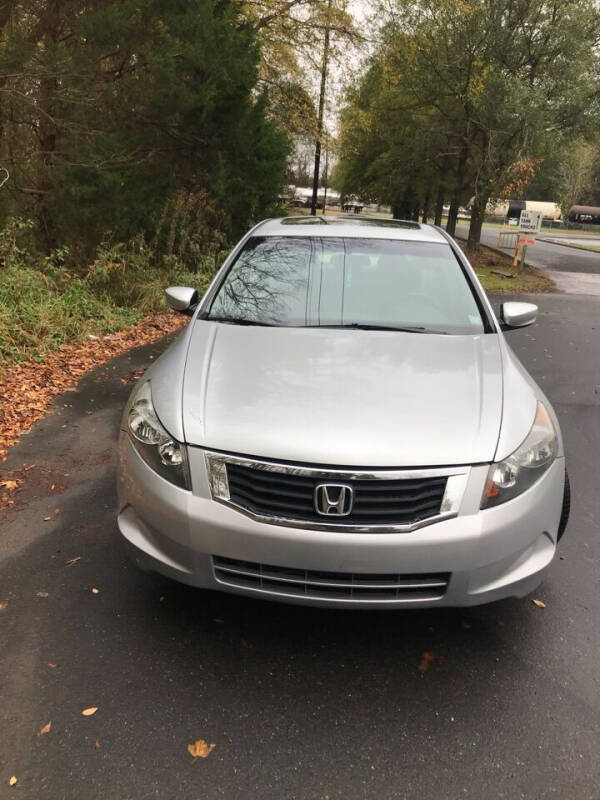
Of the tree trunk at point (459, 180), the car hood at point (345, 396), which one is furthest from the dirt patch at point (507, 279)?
the car hood at point (345, 396)

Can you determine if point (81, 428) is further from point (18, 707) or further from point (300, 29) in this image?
point (300, 29)

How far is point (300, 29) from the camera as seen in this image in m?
16.0

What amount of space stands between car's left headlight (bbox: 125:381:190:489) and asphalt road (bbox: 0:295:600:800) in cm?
76

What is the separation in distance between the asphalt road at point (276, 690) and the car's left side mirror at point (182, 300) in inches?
57.4

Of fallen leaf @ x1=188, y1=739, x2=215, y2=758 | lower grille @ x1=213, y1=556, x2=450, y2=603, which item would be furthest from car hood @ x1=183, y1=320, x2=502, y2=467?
fallen leaf @ x1=188, y1=739, x2=215, y2=758

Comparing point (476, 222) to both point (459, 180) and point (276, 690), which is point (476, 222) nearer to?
point (459, 180)

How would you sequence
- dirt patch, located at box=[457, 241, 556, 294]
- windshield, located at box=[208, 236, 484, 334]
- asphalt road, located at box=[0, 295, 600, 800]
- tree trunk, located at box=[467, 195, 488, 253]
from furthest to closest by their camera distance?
tree trunk, located at box=[467, 195, 488, 253]
dirt patch, located at box=[457, 241, 556, 294]
windshield, located at box=[208, 236, 484, 334]
asphalt road, located at box=[0, 295, 600, 800]

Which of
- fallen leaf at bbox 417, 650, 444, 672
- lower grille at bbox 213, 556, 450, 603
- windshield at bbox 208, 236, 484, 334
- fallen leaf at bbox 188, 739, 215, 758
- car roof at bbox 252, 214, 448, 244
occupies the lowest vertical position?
fallen leaf at bbox 417, 650, 444, 672

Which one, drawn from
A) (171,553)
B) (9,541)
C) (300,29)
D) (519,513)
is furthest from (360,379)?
(300,29)

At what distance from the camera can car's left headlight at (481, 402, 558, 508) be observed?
7.65 ft

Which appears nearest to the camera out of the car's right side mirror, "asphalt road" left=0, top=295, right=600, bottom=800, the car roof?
"asphalt road" left=0, top=295, right=600, bottom=800

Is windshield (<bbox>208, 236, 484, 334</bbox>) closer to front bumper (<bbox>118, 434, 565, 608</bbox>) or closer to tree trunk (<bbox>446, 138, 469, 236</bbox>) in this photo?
front bumper (<bbox>118, 434, 565, 608</bbox>)

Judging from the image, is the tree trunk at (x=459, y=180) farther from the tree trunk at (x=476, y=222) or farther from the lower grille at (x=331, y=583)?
the lower grille at (x=331, y=583)

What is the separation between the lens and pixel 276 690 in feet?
7.89
